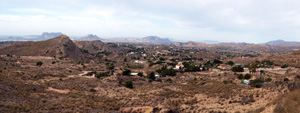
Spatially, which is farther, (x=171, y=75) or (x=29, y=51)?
(x=29, y=51)

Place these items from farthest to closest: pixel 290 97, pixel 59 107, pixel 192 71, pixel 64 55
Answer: pixel 64 55, pixel 192 71, pixel 59 107, pixel 290 97

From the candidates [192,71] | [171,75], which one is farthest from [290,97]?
[192,71]

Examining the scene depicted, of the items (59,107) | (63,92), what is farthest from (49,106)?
(63,92)

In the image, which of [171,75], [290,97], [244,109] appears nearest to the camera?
[290,97]

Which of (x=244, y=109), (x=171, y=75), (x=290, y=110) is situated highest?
(x=290, y=110)

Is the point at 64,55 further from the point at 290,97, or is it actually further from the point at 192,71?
the point at 290,97

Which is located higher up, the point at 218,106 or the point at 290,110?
the point at 290,110
